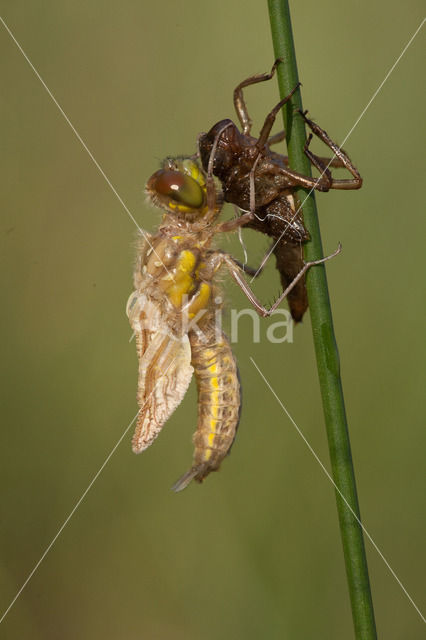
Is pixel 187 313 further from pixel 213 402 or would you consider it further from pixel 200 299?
pixel 213 402

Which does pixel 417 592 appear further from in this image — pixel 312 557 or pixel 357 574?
pixel 357 574

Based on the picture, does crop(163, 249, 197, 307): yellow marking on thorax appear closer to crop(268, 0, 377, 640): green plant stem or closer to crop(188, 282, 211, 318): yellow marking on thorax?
crop(188, 282, 211, 318): yellow marking on thorax

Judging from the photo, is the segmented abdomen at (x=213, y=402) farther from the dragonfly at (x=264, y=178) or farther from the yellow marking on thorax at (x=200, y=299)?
the dragonfly at (x=264, y=178)

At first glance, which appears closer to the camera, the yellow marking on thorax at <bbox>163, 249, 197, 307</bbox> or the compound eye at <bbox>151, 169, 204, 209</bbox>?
the compound eye at <bbox>151, 169, 204, 209</bbox>

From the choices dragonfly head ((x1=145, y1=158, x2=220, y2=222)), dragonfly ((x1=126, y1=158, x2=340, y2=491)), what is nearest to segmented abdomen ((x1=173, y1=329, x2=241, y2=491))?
dragonfly ((x1=126, y1=158, x2=340, y2=491))

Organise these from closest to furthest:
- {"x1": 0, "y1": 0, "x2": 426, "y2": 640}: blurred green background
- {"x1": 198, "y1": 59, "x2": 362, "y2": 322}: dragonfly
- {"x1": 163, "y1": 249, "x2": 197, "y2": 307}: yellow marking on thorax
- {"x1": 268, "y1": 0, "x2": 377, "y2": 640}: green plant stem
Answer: {"x1": 268, "y1": 0, "x2": 377, "y2": 640}: green plant stem
{"x1": 198, "y1": 59, "x2": 362, "y2": 322}: dragonfly
{"x1": 163, "y1": 249, "x2": 197, "y2": 307}: yellow marking on thorax
{"x1": 0, "y1": 0, "x2": 426, "y2": 640}: blurred green background
